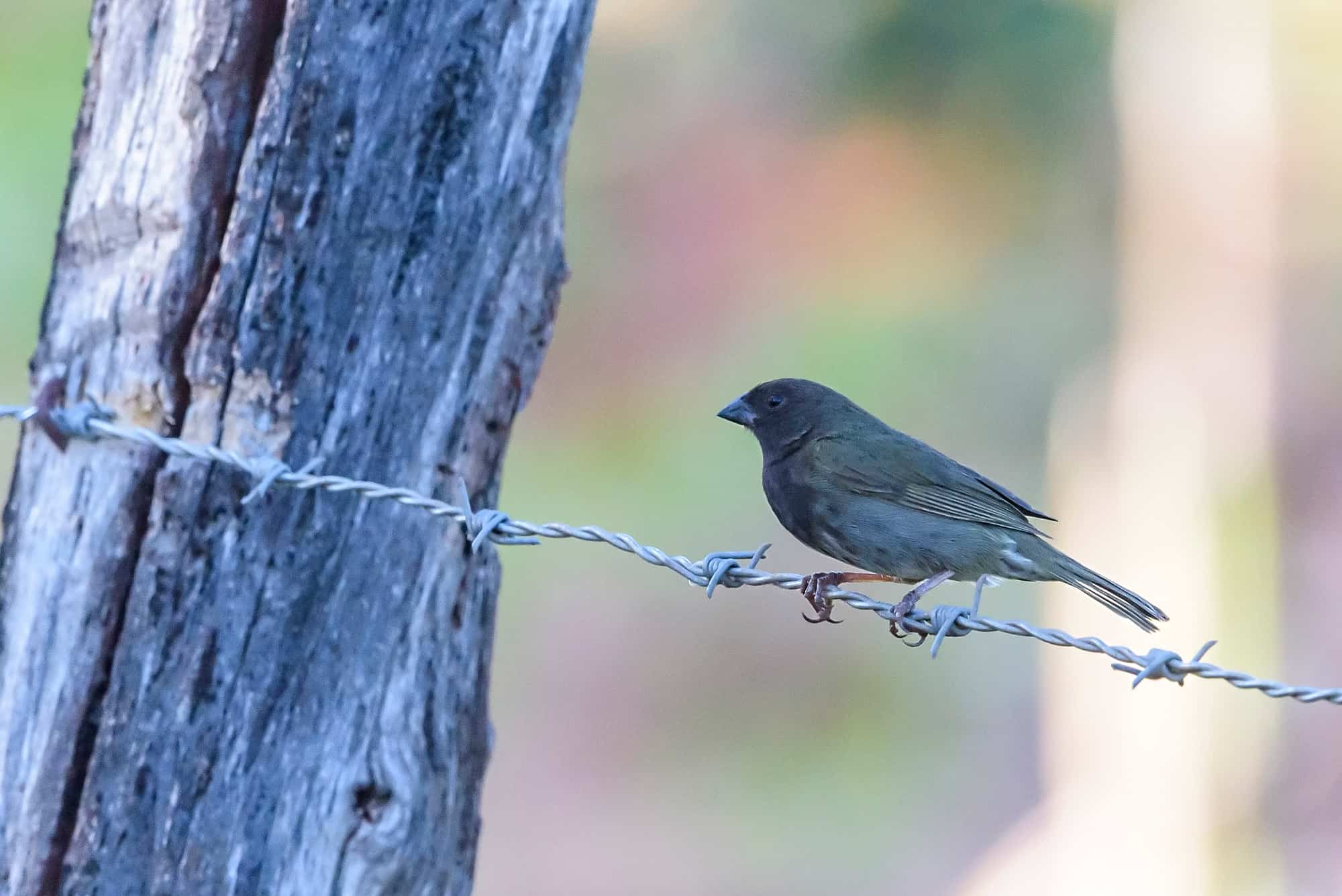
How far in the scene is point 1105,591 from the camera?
3.71 meters

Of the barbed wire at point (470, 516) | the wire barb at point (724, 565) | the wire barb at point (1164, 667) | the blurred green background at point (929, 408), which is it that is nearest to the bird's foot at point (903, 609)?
the barbed wire at point (470, 516)

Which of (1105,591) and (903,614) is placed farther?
(1105,591)

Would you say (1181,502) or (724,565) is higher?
(1181,502)

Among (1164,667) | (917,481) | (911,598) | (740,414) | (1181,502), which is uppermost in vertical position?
(1181,502)

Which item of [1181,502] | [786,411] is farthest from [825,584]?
[1181,502]

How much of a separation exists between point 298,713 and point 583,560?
414 inches

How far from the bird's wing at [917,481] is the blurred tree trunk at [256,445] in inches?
66.9

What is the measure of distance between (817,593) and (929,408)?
11.0 metres

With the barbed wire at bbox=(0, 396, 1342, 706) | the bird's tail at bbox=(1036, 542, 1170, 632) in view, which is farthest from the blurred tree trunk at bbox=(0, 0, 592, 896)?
the bird's tail at bbox=(1036, 542, 1170, 632)

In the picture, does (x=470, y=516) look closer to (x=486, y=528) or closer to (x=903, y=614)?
(x=486, y=528)

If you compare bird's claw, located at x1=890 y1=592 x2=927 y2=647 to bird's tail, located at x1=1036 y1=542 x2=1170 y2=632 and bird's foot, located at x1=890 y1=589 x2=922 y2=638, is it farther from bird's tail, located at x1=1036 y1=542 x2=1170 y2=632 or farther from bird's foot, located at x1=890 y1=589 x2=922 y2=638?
bird's tail, located at x1=1036 y1=542 x2=1170 y2=632

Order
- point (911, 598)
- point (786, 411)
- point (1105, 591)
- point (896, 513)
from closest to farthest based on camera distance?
point (911, 598) < point (1105, 591) < point (896, 513) < point (786, 411)

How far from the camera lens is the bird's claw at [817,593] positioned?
352 centimetres

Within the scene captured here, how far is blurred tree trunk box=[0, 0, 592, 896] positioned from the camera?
2525mm
